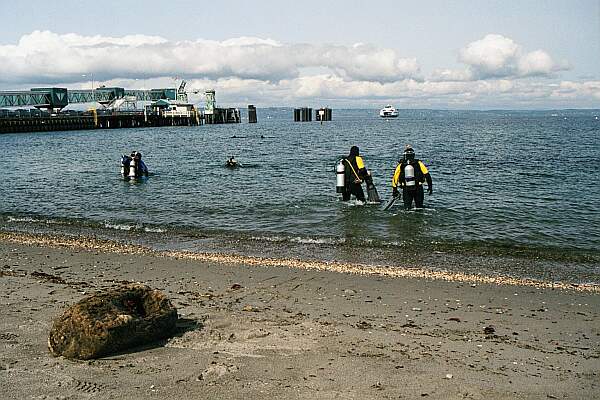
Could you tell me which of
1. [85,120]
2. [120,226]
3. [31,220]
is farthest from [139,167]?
[85,120]

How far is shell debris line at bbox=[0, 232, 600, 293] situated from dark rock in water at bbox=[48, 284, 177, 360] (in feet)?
15.4

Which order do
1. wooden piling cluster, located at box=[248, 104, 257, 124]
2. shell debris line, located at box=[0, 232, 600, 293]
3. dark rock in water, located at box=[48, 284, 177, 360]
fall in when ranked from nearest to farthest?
dark rock in water, located at box=[48, 284, 177, 360] → shell debris line, located at box=[0, 232, 600, 293] → wooden piling cluster, located at box=[248, 104, 257, 124]

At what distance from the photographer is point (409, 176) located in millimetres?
17922

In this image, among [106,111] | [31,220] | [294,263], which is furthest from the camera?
[106,111]

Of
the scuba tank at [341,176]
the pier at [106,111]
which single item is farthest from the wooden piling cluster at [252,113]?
the scuba tank at [341,176]

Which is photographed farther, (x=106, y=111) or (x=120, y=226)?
(x=106, y=111)

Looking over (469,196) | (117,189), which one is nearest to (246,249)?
(469,196)

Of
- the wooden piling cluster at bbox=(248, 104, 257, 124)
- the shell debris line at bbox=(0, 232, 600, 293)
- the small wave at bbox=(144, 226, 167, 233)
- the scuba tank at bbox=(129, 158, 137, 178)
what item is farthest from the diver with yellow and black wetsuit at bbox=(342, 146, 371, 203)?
the wooden piling cluster at bbox=(248, 104, 257, 124)

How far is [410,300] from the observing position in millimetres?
8820

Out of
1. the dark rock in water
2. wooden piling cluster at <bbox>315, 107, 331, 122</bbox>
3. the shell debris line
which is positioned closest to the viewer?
the dark rock in water

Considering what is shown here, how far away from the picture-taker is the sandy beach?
5582mm

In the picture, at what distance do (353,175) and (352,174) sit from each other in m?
0.07

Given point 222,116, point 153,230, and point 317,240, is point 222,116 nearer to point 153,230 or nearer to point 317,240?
point 153,230

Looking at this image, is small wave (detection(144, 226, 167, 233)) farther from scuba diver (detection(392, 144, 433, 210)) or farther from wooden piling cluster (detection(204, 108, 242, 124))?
wooden piling cluster (detection(204, 108, 242, 124))
